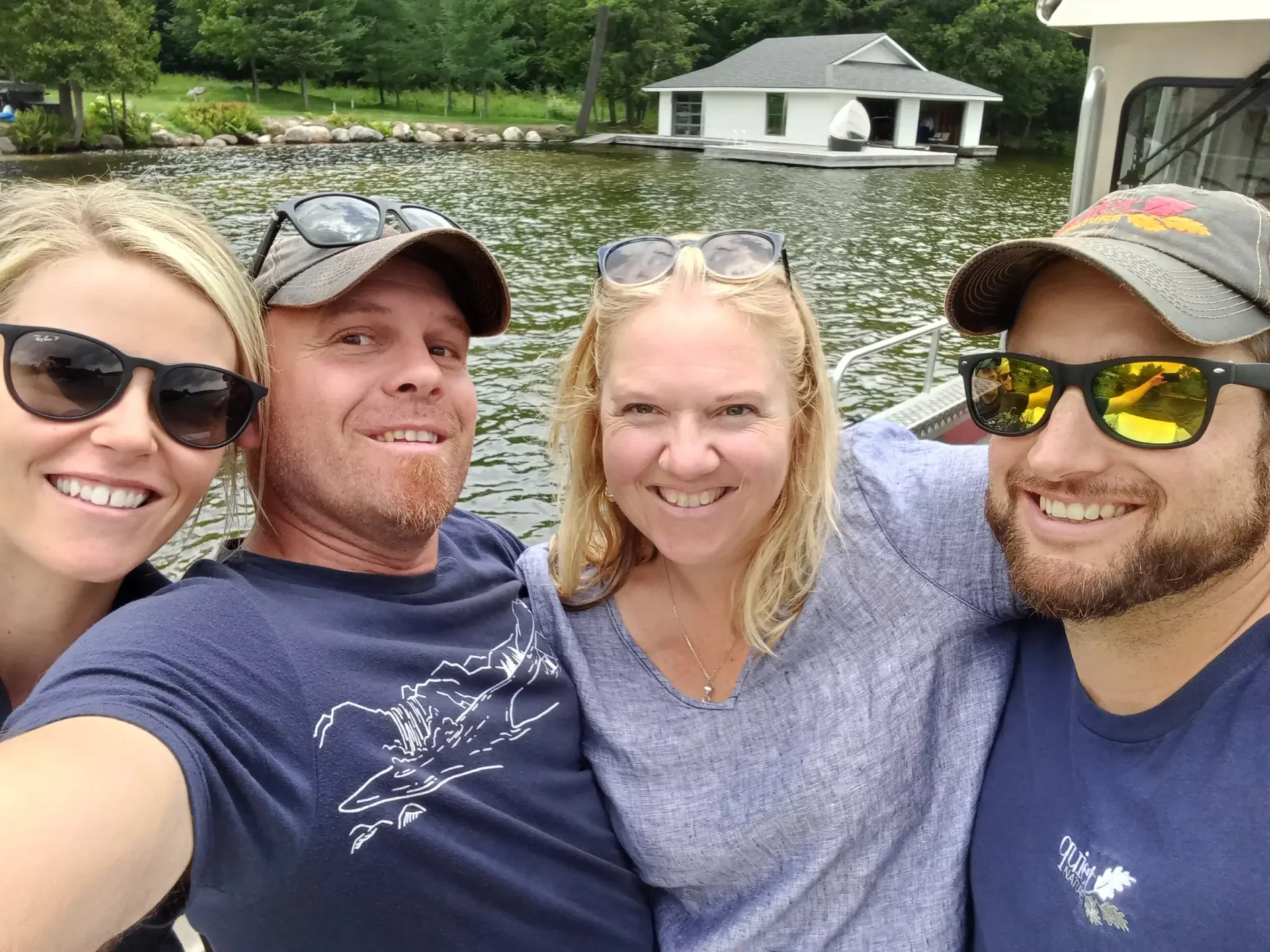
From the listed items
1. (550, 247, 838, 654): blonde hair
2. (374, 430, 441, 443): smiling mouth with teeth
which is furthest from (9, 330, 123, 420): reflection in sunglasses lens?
(550, 247, 838, 654): blonde hair

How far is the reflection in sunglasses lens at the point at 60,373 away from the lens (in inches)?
61.2

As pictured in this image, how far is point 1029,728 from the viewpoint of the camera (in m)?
1.66

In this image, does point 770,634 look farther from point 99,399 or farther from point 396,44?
point 396,44

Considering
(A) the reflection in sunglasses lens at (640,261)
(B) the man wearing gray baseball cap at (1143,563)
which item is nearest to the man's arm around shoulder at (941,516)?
(B) the man wearing gray baseball cap at (1143,563)

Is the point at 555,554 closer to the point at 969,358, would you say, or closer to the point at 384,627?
the point at 384,627

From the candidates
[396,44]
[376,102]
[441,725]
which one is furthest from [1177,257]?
[376,102]

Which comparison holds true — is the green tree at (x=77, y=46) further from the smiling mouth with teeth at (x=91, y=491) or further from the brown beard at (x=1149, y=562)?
the brown beard at (x=1149, y=562)

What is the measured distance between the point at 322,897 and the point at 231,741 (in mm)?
357

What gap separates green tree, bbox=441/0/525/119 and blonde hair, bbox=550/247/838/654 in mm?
48429

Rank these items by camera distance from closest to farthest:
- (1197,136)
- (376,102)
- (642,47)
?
1. (1197,136)
2. (642,47)
3. (376,102)

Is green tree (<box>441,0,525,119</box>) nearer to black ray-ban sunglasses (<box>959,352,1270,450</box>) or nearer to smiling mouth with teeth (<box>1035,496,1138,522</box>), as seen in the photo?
black ray-ban sunglasses (<box>959,352,1270,450</box>)

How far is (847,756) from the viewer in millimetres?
1703

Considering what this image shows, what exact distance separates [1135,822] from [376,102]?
5384 centimetres

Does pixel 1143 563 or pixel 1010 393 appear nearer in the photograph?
pixel 1143 563
